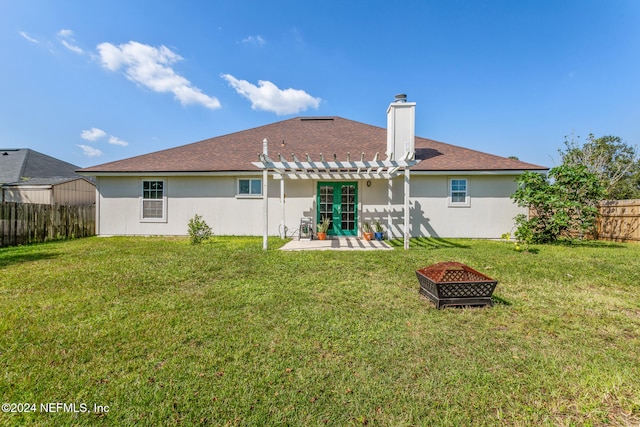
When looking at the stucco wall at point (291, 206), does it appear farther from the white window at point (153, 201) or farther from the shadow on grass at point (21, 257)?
the shadow on grass at point (21, 257)

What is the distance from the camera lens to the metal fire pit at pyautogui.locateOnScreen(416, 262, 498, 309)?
139 inches

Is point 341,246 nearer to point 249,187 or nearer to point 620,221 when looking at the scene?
point 249,187

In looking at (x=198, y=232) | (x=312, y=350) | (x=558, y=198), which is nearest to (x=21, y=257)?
(x=198, y=232)

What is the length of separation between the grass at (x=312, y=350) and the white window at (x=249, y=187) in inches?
228

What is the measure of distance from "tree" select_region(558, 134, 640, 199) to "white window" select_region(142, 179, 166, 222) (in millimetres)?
22127

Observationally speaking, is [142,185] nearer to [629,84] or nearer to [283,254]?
[283,254]

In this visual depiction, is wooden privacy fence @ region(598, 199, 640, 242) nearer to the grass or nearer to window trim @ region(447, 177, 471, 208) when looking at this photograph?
window trim @ region(447, 177, 471, 208)

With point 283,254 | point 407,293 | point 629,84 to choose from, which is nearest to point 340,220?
point 283,254

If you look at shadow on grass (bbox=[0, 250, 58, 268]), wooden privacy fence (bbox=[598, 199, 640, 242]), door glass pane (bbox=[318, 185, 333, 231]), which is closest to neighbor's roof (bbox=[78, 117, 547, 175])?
door glass pane (bbox=[318, 185, 333, 231])

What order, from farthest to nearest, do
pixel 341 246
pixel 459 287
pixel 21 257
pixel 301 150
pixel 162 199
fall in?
pixel 301 150
pixel 162 199
pixel 341 246
pixel 21 257
pixel 459 287

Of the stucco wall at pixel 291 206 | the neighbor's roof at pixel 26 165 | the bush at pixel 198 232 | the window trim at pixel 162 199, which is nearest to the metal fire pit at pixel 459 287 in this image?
the stucco wall at pixel 291 206

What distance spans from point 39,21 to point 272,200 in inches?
340

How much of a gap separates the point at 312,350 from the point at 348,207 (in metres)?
8.07

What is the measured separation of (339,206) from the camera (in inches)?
407
